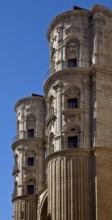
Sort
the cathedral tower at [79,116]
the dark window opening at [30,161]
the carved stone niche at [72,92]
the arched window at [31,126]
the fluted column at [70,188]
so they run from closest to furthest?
the fluted column at [70,188] < the cathedral tower at [79,116] < the carved stone niche at [72,92] < the dark window opening at [30,161] < the arched window at [31,126]

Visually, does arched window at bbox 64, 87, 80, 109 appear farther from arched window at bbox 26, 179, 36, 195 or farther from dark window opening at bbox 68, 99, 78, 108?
arched window at bbox 26, 179, 36, 195

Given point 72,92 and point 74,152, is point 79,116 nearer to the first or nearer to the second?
point 72,92

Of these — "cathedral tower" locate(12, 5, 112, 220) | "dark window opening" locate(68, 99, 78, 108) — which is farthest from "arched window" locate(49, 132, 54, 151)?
"dark window opening" locate(68, 99, 78, 108)

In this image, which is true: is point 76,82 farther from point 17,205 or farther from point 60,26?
point 17,205

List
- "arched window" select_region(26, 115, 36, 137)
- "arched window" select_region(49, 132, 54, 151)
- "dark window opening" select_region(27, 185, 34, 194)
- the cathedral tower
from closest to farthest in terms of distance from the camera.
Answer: the cathedral tower
"arched window" select_region(49, 132, 54, 151)
"dark window opening" select_region(27, 185, 34, 194)
"arched window" select_region(26, 115, 36, 137)

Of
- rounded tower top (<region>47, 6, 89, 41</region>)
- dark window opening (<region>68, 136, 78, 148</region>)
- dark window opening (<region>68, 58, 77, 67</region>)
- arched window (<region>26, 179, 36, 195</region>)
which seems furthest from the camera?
arched window (<region>26, 179, 36, 195</region>)

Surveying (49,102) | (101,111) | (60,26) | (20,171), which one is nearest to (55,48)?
(60,26)

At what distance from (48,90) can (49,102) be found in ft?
4.44

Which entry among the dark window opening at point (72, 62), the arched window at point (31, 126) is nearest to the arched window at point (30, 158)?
the arched window at point (31, 126)

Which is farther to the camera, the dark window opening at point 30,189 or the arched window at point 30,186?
the arched window at point 30,186

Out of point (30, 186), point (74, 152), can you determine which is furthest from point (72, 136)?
point (30, 186)

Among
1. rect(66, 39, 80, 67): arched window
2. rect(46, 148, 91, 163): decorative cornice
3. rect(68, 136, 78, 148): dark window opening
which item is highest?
rect(66, 39, 80, 67): arched window

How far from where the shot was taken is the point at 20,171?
2670 inches

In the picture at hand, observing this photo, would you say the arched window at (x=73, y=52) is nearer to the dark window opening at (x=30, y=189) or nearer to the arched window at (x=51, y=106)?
the arched window at (x=51, y=106)
